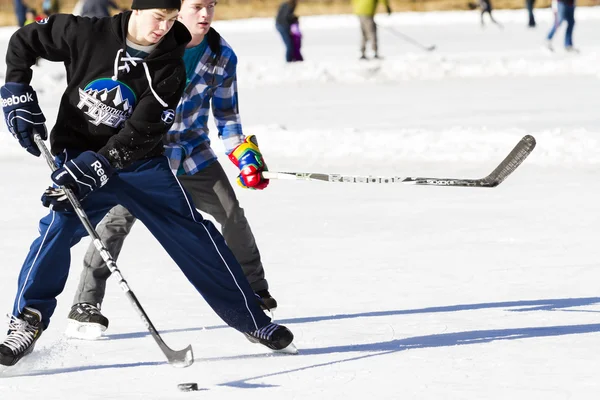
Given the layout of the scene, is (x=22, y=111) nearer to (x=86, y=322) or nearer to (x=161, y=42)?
(x=161, y=42)

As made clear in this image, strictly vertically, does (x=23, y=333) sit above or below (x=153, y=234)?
below

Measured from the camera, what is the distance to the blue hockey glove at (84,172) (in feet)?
11.9

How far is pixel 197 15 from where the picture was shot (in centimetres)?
414

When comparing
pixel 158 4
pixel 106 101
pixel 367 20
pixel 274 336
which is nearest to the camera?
pixel 158 4

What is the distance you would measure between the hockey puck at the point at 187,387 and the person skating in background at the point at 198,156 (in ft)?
2.75

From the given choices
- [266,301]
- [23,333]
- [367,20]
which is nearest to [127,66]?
[23,333]

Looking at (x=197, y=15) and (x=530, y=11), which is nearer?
(x=197, y=15)

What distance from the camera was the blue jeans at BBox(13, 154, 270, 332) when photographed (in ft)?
12.5

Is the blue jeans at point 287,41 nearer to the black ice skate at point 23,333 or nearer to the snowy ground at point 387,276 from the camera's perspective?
the snowy ground at point 387,276

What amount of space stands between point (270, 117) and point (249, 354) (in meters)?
8.25

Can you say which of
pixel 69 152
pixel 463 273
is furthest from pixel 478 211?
pixel 69 152

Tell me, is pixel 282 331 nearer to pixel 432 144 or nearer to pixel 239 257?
pixel 239 257

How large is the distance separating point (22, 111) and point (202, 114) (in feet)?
2.61

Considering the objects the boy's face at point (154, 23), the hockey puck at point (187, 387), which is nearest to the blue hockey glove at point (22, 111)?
the boy's face at point (154, 23)
